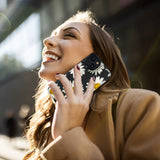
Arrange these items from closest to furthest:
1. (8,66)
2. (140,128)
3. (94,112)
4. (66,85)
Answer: (140,128) < (66,85) < (94,112) < (8,66)

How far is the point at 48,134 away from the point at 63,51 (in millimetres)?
668

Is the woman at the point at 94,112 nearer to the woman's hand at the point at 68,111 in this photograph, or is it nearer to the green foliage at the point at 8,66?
the woman's hand at the point at 68,111

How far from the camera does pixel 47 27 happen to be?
20.2 m

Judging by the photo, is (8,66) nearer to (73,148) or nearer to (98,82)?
(98,82)

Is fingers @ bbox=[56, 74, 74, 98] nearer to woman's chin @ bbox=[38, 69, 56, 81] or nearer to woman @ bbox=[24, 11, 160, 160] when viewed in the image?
woman @ bbox=[24, 11, 160, 160]

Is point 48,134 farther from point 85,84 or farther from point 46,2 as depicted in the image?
point 46,2

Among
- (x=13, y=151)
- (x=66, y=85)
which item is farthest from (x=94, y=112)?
(x=13, y=151)

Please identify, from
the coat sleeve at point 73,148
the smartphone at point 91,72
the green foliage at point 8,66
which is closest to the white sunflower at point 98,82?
the smartphone at point 91,72

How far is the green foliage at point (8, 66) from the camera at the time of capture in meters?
24.7

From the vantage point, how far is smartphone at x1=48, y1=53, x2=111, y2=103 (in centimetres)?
186

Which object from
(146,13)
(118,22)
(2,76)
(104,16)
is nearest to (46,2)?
(104,16)

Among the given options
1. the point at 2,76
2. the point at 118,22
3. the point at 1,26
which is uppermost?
the point at 1,26

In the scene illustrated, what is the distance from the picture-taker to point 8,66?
1145 inches

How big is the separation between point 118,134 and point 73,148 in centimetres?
30
